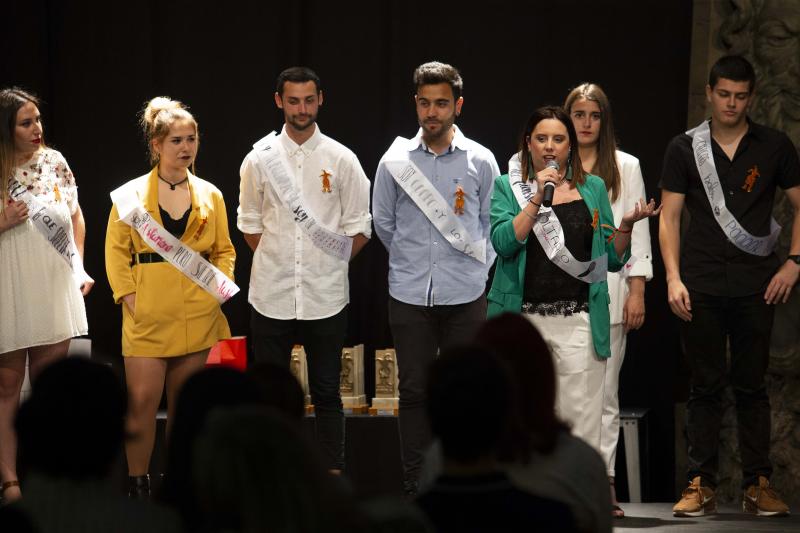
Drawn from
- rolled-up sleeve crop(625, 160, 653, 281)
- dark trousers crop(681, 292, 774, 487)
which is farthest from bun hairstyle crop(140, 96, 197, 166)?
dark trousers crop(681, 292, 774, 487)

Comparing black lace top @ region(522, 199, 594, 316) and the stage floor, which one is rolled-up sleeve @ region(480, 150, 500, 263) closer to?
black lace top @ region(522, 199, 594, 316)

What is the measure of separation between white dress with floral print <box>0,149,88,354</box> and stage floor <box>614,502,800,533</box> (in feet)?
6.80

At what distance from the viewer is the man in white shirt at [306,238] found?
4.55 m

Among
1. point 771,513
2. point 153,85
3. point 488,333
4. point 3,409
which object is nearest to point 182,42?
point 153,85

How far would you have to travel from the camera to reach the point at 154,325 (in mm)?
4480

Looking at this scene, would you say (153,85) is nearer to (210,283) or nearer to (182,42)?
(182,42)

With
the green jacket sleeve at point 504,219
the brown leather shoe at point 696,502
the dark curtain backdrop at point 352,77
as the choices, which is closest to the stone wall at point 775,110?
the dark curtain backdrop at point 352,77

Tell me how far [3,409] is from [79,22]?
7.02 feet

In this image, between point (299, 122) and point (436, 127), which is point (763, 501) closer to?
point (436, 127)

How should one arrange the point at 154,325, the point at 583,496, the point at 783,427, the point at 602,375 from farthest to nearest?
the point at 783,427, the point at 154,325, the point at 602,375, the point at 583,496

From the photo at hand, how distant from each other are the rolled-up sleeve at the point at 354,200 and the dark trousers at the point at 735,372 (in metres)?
1.19

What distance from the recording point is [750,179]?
4.28 meters

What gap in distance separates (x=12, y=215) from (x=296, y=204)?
39.1 inches

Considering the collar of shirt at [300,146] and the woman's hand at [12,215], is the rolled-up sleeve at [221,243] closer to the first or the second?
the collar of shirt at [300,146]
